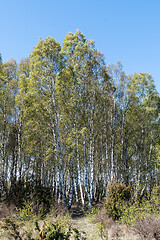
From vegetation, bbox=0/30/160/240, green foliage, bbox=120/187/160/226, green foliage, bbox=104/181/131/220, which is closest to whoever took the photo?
green foliage, bbox=120/187/160/226

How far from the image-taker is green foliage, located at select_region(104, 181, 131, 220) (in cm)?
951

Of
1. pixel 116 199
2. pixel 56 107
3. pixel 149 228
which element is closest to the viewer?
pixel 149 228

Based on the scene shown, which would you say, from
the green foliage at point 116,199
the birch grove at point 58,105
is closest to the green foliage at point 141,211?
the green foliage at point 116,199

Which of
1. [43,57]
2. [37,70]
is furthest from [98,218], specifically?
[43,57]

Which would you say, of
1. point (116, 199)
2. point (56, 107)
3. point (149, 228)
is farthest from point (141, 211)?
point (56, 107)

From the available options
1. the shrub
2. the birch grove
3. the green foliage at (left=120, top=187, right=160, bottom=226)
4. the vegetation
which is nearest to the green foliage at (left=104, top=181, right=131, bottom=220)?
the vegetation

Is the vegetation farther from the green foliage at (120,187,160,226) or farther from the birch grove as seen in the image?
the green foliage at (120,187,160,226)

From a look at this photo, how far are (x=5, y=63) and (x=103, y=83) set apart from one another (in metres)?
8.42

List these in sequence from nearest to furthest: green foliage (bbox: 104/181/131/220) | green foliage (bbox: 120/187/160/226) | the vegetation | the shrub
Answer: the shrub < green foliage (bbox: 120/187/160/226) < green foliage (bbox: 104/181/131/220) < the vegetation

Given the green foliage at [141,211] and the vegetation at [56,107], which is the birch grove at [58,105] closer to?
the vegetation at [56,107]

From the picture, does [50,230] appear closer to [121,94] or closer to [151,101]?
[121,94]

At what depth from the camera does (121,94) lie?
1802cm

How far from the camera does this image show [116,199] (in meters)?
9.88

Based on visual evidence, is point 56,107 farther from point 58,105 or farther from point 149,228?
point 149,228
